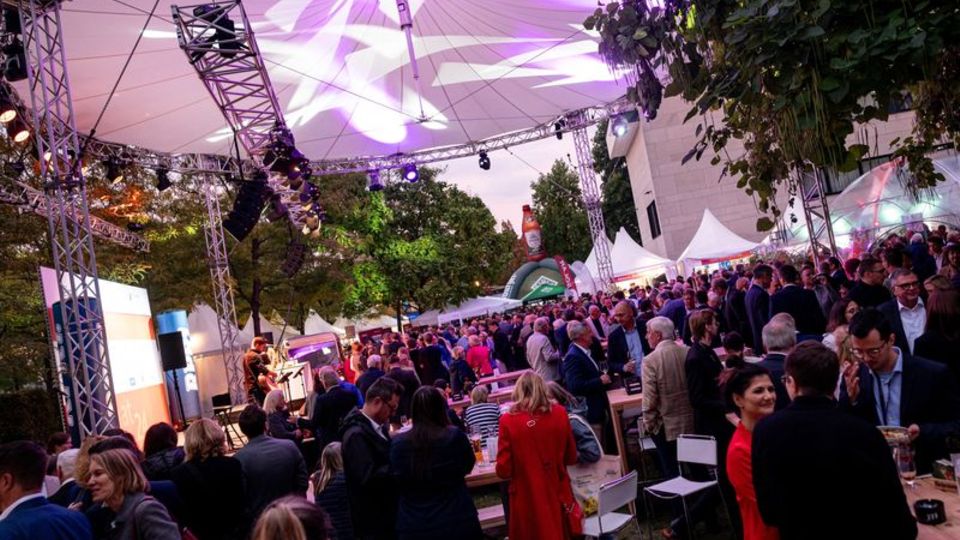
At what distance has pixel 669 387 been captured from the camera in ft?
20.4

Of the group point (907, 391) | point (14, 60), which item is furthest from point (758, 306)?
point (14, 60)

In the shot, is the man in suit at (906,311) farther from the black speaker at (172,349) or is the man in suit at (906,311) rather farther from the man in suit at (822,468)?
the black speaker at (172,349)

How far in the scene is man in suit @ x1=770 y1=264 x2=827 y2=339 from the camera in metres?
8.19

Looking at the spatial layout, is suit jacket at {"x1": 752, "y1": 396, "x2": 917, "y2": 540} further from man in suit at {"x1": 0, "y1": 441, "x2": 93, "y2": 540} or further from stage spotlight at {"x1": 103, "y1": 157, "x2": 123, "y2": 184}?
stage spotlight at {"x1": 103, "y1": 157, "x2": 123, "y2": 184}

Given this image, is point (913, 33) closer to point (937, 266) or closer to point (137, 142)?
point (937, 266)

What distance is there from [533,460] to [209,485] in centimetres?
188

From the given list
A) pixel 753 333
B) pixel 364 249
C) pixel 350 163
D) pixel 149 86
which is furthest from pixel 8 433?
pixel 364 249

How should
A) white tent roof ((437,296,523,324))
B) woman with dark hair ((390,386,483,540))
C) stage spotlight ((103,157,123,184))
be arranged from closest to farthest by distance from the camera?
woman with dark hair ((390,386,483,540)) → stage spotlight ((103,157,123,184)) → white tent roof ((437,296,523,324))

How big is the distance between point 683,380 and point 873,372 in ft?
7.82

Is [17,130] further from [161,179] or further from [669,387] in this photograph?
[669,387]

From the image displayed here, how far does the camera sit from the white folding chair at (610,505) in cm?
505

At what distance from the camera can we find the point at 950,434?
3.61 m

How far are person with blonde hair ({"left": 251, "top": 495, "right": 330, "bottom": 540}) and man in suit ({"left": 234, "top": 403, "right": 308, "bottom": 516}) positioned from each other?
265 cm

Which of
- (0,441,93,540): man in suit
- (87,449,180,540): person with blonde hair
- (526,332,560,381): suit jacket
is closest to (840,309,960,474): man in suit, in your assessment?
(87,449,180,540): person with blonde hair
